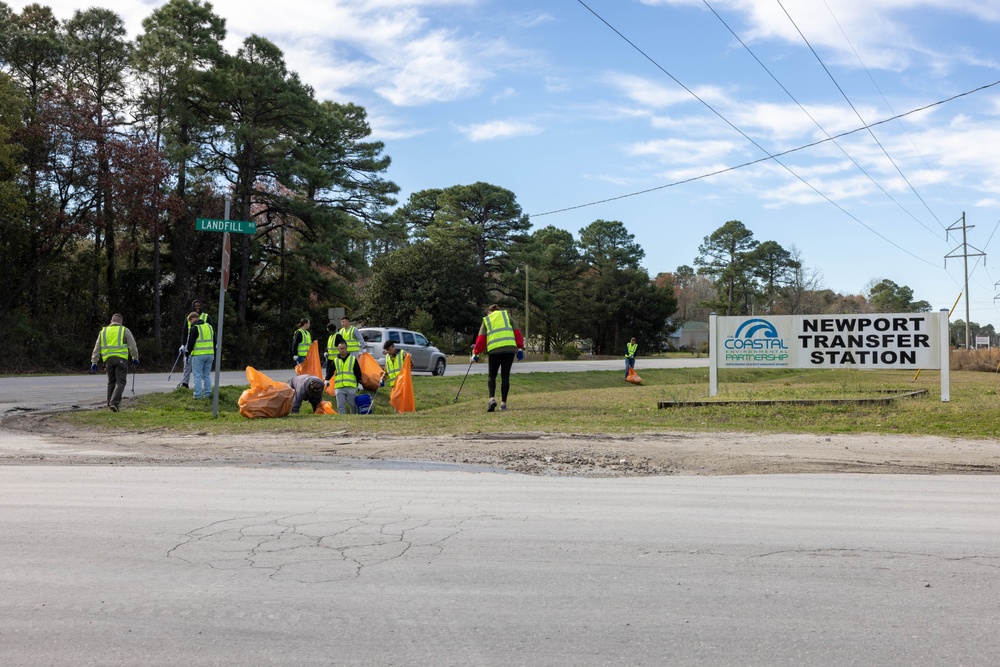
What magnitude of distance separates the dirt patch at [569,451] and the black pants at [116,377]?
8.85ft

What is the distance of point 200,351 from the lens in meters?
16.6

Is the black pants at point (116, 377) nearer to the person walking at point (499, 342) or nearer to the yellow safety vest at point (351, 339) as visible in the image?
the yellow safety vest at point (351, 339)

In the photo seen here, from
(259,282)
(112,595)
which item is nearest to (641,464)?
(112,595)

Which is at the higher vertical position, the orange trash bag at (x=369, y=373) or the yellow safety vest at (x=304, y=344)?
the yellow safety vest at (x=304, y=344)

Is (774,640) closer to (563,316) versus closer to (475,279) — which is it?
(475,279)

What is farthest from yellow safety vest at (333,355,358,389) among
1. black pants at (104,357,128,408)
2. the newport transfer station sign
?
the newport transfer station sign

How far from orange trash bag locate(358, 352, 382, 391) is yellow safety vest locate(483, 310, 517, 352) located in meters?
4.15

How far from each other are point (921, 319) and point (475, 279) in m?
48.9

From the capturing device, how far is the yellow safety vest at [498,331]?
14523 mm

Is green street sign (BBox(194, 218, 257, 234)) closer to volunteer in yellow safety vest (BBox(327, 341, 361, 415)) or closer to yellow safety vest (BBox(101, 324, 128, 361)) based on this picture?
volunteer in yellow safety vest (BBox(327, 341, 361, 415))

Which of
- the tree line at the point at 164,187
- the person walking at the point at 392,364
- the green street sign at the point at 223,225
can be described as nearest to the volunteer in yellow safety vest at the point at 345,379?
the person walking at the point at 392,364

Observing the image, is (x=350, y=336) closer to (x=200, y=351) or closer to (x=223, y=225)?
(x=200, y=351)

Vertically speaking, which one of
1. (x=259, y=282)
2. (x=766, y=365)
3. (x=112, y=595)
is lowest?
(x=112, y=595)

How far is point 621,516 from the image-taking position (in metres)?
6.59
